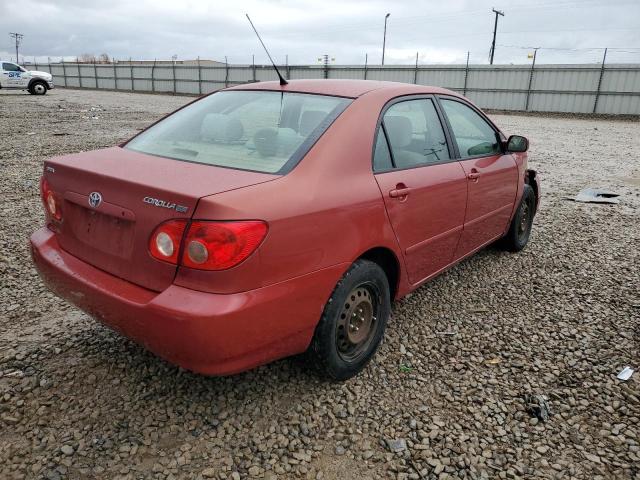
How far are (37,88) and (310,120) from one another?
31.1 m

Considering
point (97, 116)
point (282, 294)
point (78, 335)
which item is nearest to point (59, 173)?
point (78, 335)

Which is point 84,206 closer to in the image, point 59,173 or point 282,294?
point 59,173

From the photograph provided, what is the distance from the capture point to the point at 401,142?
114 inches

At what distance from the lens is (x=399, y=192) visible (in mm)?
2689

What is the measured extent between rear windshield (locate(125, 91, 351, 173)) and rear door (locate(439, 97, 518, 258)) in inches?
47.5

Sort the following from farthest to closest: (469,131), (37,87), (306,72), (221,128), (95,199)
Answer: (306,72) < (37,87) < (469,131) < (221,128) < (95,199)

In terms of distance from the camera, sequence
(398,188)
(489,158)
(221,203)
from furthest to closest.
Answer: (489,158) < (398,188) < (221,203)

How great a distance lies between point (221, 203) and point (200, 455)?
1.11 m

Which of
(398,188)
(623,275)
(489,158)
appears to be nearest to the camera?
(398,188)

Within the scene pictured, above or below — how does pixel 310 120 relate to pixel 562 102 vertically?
below

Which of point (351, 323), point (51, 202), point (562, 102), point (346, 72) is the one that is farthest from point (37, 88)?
point (351, 323)

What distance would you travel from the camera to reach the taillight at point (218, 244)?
190 centimetres

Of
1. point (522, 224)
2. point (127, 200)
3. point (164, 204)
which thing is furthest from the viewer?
point (522, 224)

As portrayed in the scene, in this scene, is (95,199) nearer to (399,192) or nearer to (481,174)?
(399,192)
